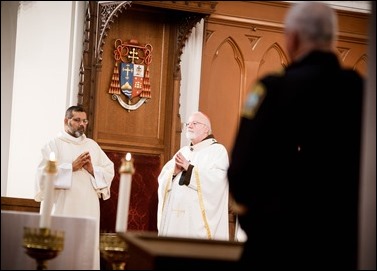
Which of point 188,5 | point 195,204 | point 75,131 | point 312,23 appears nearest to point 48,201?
point 312,23

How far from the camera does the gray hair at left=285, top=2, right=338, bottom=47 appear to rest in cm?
337

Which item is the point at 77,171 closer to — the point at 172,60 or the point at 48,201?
the point at 172,60

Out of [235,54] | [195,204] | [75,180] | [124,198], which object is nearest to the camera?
[124,198]

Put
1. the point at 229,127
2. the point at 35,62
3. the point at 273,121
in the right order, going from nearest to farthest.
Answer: the point at 273,121
the point at 35,62
the point at 229,127

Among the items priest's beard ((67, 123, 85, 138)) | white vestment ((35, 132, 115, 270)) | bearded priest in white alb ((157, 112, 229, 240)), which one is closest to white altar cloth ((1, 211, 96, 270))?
white vestment ((35, 132, 115, 270))

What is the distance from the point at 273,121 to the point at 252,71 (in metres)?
8.33

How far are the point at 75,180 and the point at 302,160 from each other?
6.01 meters

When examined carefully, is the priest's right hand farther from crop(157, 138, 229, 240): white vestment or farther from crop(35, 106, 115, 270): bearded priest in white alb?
crop(157, 138, 229, 240): white vestment

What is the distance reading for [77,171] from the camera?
914 cm

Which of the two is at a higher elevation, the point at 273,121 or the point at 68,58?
the point at 68,58

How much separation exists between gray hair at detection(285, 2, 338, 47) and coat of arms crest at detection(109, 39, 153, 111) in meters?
7.37

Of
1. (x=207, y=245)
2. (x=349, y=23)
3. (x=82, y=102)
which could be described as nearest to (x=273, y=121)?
(x=207, y=245)

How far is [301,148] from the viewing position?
3357 millimetres

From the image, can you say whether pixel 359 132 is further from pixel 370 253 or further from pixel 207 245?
pixel 207 245
